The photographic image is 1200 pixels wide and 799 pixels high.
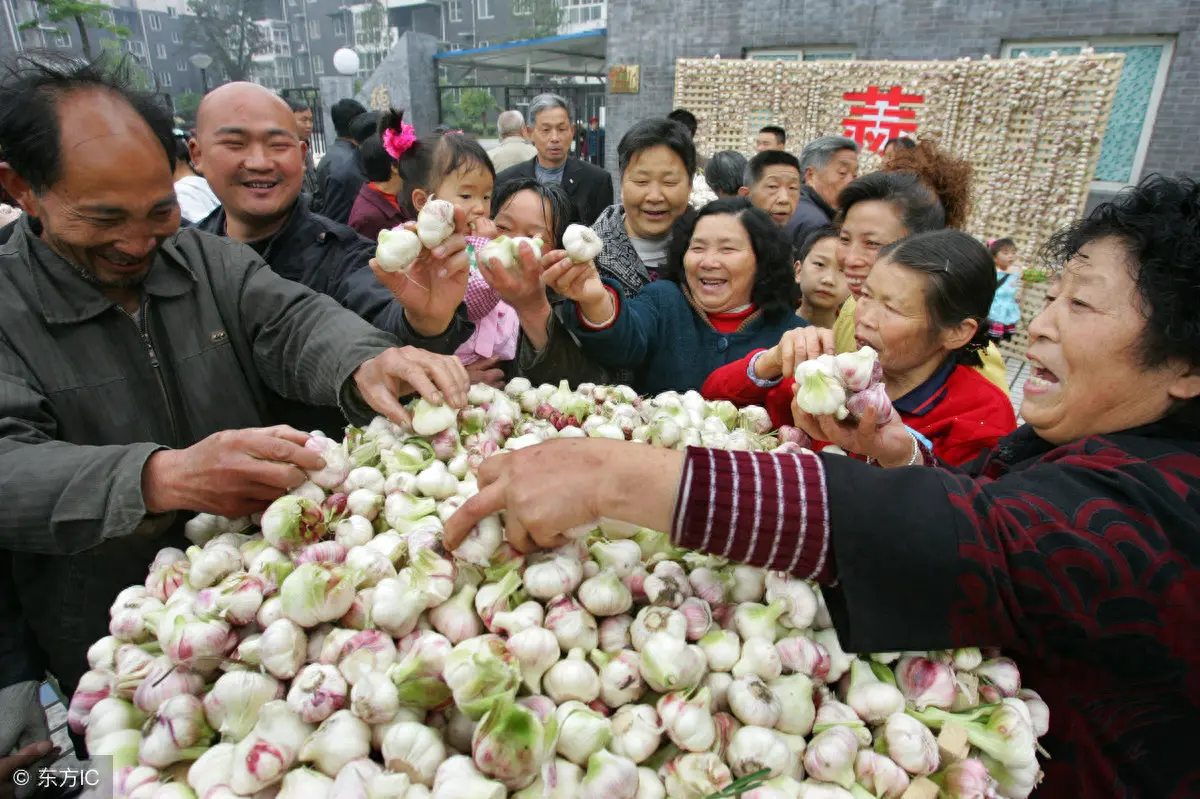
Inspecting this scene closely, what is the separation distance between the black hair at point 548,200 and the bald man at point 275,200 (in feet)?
2.01

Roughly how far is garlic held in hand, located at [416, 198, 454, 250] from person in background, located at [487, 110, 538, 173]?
512cm

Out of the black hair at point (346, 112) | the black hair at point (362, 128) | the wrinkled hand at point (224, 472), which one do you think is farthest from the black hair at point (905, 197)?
the black hair at point (346, 112)

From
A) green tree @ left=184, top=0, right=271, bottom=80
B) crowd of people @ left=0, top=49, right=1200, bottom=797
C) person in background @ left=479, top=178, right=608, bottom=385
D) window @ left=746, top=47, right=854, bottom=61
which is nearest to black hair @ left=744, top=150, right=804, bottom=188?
crowd of people @ left=0, top=49, right=1200, bottom=797

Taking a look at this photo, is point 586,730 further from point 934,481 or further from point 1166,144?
point 1166,144

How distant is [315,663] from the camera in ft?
3.22

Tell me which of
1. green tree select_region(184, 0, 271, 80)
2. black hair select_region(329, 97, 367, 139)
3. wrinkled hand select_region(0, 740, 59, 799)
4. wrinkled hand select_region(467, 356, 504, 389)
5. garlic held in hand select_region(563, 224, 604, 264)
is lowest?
wrinkled hand select_region(0, 740, 59, 799)

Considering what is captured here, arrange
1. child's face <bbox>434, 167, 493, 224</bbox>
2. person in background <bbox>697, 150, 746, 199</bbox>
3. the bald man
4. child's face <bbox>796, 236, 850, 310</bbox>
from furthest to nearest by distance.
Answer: person in background <bbox>697, 150, 746, 199</bbox>, child's face <bbox>796, 236, 850, 310</bbox>, child's face <bbox>434, 167, 493, 224</bbox>, the bald man

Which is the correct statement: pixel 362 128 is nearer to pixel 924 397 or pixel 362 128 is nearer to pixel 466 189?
pixel 466 189

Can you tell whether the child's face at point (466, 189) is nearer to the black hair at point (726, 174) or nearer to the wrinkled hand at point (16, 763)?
the wrinkled hand at point (16, 763)

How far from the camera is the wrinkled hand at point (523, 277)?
1.76 metres

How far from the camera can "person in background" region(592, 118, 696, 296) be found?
9.59 ft

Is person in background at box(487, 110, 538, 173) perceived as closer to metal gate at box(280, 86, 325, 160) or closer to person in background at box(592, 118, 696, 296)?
person in background at box(592, 118, 696, 296)

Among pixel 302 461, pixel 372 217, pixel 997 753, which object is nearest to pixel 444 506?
pixel 302 461

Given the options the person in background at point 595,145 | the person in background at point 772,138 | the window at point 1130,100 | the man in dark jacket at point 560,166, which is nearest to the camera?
the man in dark jacket at point 560,166
